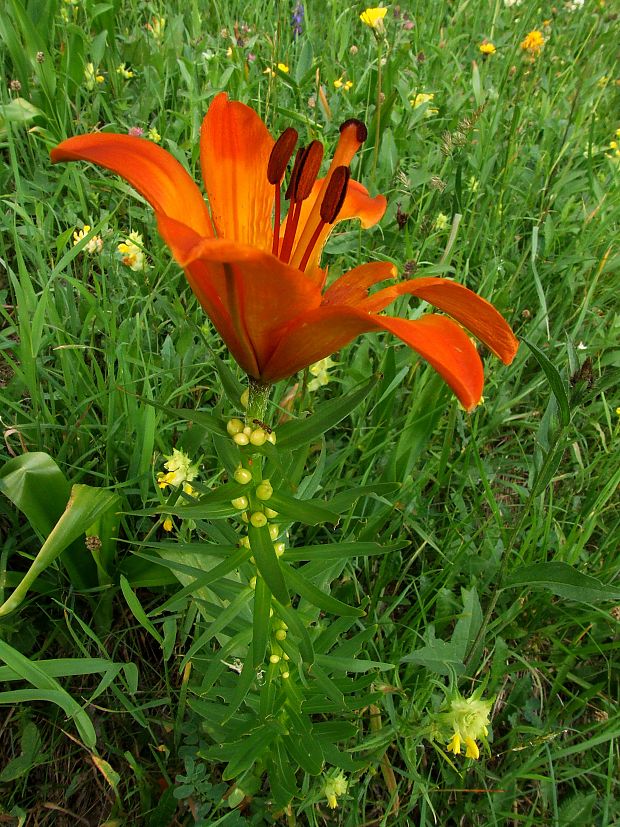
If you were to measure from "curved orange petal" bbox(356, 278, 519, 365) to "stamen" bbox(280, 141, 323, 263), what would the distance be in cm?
17

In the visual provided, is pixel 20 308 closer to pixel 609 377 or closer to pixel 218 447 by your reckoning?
pixel 218 447

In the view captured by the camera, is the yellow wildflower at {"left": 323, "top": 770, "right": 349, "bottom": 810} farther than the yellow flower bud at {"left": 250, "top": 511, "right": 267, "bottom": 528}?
Yes

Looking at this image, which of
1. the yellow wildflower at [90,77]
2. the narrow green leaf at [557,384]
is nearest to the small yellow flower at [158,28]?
the yellow wildflower at [90,77]

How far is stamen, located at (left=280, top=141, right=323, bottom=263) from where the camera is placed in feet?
2.84

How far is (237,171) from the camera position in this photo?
97 cm

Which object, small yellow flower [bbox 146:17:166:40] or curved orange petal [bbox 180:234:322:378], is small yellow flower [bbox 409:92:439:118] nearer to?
small yellow flower [bbox 146:17:166:40]

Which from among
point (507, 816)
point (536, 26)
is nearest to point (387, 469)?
point (507, 816)

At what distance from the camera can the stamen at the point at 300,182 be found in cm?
87

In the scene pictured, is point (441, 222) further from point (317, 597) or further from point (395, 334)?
point (395, 334)

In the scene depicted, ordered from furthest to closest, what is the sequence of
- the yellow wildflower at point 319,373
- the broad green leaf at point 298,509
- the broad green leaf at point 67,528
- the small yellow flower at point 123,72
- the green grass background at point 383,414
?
the small yellow flower at point 123,72 < the yellow wildflower at point 319,373 < the green grass background at point 383,414 < the broad green leaf at point 67,528 < the broad green leaf at point 298,509

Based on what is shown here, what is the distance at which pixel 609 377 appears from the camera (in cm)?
112

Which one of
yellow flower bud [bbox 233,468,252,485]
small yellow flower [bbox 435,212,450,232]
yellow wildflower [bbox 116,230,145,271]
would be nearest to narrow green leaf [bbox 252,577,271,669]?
yellow flower bud [bbox 233,468,252,485]

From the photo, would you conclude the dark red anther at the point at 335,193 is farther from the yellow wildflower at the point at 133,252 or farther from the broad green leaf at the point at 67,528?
the yellow wildflower at the point at 133,252

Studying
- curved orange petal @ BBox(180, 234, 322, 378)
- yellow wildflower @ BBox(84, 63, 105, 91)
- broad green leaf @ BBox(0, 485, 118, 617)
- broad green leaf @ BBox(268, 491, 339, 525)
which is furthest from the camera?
yellow wildflower @ BBox(84, 63, 105, 91)
